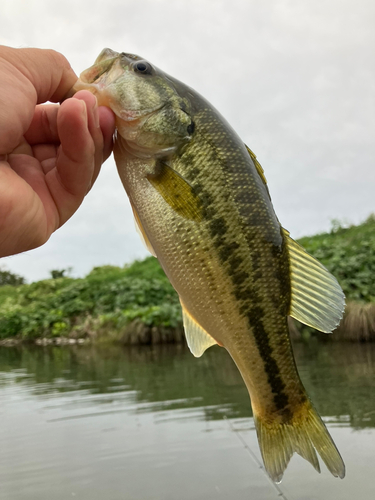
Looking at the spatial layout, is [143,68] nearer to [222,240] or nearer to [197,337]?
[222,240]

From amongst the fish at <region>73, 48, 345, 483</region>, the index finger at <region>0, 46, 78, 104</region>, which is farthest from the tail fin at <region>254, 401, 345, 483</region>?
the index finger at <region>0, 46, 78, 104</region>

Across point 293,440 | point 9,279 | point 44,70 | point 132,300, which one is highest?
point 9,279

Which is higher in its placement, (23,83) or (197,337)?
(23,83)

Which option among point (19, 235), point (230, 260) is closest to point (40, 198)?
point (19, 235)

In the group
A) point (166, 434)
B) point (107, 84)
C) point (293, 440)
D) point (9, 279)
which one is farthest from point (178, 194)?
point (9, 279)

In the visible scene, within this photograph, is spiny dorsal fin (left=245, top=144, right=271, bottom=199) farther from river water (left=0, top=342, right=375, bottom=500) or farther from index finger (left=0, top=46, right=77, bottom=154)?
river water (left=0, top=342, right=375, bottom=500)

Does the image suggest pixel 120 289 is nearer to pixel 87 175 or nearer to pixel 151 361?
pixel 151 361

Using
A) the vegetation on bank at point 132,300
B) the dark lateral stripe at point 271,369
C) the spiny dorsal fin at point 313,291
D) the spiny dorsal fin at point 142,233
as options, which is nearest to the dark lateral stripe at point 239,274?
the dark lateral stripe at point 271,369
